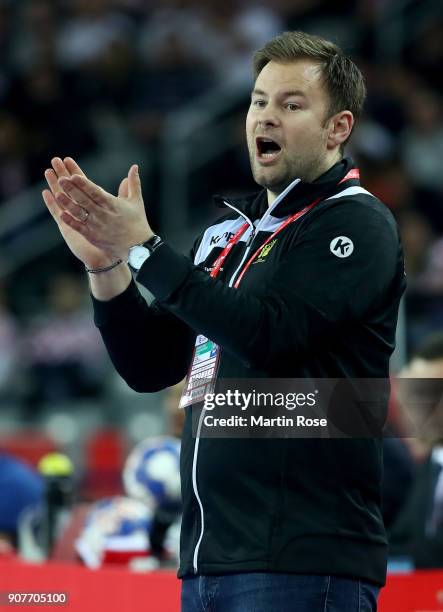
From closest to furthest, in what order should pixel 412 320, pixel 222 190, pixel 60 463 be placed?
pixel 60 463 < pixel 412 320 < pixel 222 190

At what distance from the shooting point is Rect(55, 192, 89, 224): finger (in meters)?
2.57

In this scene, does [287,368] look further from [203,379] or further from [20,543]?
[20,543]

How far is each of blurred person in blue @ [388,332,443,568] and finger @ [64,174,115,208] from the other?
224 centimetres

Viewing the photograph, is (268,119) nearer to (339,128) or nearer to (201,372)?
(339,128)

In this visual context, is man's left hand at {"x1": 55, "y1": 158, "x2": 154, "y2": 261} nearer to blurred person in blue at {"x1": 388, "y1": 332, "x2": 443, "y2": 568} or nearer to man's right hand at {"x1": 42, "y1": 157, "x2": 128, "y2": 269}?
man's right hand at {"x1": 42, "y1": 157, "x2": 128, "y2": 269}

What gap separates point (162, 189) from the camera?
9.98 metres

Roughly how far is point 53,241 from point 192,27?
7.82 feet

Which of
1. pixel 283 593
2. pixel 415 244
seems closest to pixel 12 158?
pixel 415 244

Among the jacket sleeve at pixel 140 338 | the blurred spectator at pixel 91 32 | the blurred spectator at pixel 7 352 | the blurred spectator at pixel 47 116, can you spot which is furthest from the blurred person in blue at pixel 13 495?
the blurred spectator at pixel 91 32

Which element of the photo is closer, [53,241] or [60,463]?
[60,463]

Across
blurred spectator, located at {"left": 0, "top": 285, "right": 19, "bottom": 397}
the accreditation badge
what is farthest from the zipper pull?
blurred spectator, located at {"left": 0, "top": 285, "right": 19, "bottom": 397}

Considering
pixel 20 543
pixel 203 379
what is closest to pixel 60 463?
pixel 20 543

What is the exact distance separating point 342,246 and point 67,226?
592 mm

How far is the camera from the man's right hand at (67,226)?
2.64 metres
